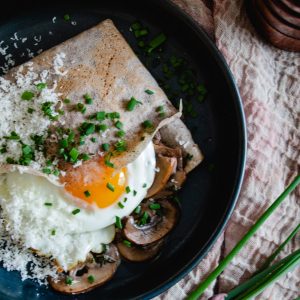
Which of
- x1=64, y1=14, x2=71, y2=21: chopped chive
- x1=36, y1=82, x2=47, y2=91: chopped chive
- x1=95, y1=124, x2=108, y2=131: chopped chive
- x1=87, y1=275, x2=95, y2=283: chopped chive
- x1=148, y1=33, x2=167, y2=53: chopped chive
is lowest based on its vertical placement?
x1=87, y1=275, x2=95, y2=283: chopped chive

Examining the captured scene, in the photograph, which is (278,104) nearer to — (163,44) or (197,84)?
(197,84)

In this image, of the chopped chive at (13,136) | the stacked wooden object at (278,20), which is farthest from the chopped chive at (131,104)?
the stacked wooden object at (278,20)

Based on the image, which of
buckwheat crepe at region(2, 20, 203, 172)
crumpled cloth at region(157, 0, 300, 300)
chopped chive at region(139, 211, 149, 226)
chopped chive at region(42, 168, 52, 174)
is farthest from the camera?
crumpled cloth at region(157, 0, 300, 300)

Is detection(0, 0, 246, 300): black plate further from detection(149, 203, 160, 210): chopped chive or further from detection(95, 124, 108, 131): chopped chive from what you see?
detection(95, 124, 108, 131): chopped chive

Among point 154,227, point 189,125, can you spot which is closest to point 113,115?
point 189,125

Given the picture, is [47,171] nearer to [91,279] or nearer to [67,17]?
[91,279]

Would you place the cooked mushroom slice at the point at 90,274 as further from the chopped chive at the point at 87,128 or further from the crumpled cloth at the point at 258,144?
the chopped chive at the point at 87,128

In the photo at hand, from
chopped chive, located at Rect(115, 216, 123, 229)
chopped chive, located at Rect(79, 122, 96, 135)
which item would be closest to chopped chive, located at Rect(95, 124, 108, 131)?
chopped chive, located at Rect(79, 122, 96, 135)
